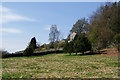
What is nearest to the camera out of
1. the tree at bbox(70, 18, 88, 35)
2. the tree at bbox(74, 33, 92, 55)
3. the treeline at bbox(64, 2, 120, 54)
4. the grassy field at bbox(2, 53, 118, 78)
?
the grassy field at bbox(2, 53, 118, 78)

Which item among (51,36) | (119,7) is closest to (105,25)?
(119,7)

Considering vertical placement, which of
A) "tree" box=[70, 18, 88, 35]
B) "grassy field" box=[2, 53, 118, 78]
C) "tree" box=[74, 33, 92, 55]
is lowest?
"grassy field" box=[2, 53, 118, 78]

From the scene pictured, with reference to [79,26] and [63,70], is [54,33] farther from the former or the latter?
[63,70]

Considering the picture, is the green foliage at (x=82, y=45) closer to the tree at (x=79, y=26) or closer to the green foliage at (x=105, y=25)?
the green foliage at (x=105, y=25)

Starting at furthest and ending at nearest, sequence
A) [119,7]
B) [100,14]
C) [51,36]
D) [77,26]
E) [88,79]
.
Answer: [77,26] → [51,36] → [100,14] → [119,7] → [88,79]

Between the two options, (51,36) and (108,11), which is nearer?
(108,11)

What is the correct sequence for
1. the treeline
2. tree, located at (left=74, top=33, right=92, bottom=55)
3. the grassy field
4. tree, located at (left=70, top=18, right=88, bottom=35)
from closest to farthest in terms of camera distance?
the grassy field < the treeline < tree, located at (left=74, top=33, right=92, bottom=55) < tree, located at (left=70, top=18, right=88, bottom=35)

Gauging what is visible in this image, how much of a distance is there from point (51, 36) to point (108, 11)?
30.2 meters

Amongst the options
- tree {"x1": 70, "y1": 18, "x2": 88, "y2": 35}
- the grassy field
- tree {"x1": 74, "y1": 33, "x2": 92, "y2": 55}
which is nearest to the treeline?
tree {"x1": 74, "y1": 33, "x2": 92, "y2": 55}

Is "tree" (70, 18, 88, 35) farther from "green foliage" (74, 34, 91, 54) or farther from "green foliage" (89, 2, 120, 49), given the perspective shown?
"green foliage" (74, 34, 91, 54)

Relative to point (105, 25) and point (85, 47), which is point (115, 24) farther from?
point (85, 47)

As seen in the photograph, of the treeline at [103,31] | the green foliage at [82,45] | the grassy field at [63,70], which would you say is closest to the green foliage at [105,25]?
the treeline at [103,31]

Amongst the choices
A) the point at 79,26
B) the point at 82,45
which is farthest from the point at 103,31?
the point at 79,26

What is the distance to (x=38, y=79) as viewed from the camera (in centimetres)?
759
